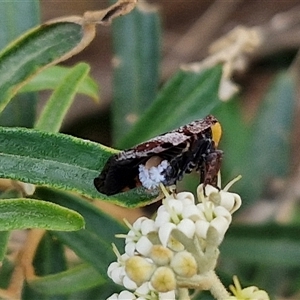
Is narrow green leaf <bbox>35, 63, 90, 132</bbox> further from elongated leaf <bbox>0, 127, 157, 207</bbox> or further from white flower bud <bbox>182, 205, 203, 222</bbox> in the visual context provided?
white flower bud <bbox>182, 205, 203, 222</bbox>

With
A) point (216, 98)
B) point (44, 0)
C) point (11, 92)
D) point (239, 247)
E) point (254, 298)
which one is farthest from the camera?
point (44, 0)

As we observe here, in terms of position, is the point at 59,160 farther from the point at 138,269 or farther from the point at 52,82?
the point at 52,82

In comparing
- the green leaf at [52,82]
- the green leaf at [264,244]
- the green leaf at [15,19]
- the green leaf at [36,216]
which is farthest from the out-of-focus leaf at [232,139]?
the green leaf at [36,216]

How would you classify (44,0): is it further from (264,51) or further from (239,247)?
(239,247)

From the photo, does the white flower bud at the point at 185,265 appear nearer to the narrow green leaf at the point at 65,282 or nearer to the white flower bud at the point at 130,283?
the white flower bud at the point at 130,283

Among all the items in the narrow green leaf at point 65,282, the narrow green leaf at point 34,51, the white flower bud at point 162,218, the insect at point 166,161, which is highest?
the narrow green leaf at point 34,51

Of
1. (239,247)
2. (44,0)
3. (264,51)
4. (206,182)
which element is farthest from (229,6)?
(206,182)
